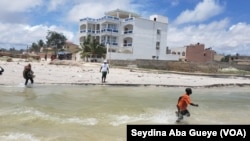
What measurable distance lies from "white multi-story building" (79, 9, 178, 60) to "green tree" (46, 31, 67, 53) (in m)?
20.4

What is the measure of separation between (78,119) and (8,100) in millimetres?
4979

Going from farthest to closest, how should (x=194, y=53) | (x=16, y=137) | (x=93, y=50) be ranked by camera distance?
(x=194, y=53) → (x=93, y=50) → (x=16, y=137)

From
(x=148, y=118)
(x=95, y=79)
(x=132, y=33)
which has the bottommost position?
(x=148, y=118)

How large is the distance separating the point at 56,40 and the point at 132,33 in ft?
107

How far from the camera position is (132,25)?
6388 centimetres

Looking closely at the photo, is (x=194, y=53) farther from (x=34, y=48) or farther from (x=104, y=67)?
(x=104, y=67)

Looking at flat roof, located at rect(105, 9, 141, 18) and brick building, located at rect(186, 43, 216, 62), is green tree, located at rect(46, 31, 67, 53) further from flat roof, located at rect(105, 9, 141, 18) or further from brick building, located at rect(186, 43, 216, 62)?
brick building, located at rect(186, 43, 216, 62)

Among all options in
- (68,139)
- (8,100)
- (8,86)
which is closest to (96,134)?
(68,139)

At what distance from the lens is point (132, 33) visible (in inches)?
2507

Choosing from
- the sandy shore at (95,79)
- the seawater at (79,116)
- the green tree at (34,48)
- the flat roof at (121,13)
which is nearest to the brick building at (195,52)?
the flat roof at (121,13)
